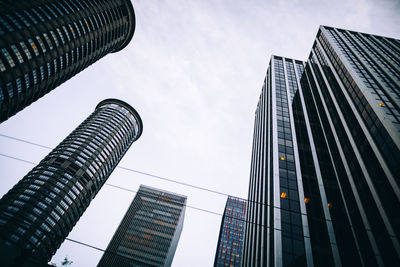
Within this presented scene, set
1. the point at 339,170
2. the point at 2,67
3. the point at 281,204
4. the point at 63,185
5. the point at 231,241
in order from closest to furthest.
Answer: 1. the point at 281,204
2. the point at 339,170
3. the point at 2,67
4. the point at 63,185
5. the point at 231,241

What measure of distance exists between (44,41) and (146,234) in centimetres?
9442

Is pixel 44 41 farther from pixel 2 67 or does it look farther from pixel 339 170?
pixel 339 170

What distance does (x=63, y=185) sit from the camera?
71.4m

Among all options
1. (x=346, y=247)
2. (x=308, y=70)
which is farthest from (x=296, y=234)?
(x=308, y=70)

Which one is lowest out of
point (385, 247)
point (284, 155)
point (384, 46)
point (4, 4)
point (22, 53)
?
point (385, 247)

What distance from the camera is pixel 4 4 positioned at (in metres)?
43.6

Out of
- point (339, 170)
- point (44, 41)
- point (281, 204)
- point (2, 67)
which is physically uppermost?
point (44, 41)

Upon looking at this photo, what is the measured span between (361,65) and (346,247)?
30.5 metres

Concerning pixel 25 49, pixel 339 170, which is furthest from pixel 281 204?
pixel 25 49

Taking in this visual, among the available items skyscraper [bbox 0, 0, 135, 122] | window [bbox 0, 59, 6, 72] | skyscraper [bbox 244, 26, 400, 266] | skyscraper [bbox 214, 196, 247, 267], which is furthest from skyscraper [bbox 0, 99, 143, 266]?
skyscraper [bbox 214, 196, 247, 267]

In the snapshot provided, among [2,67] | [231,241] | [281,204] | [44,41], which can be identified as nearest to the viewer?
[281,204]

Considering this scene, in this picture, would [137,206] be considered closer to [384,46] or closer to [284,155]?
[284,155]

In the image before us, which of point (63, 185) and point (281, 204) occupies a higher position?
point (63, 185)

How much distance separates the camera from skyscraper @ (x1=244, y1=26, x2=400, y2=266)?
72.5ft
